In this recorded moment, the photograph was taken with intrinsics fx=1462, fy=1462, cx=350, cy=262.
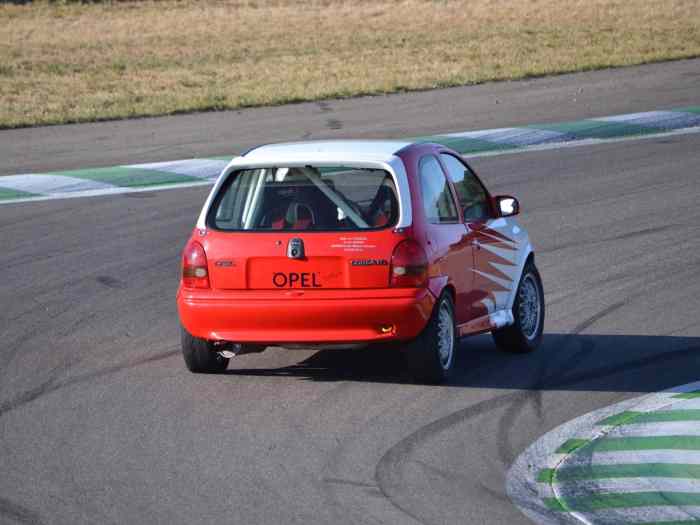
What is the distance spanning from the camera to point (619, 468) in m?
7.44

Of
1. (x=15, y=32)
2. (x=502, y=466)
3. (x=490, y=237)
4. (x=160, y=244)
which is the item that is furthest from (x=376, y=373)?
(x=15, y=32)

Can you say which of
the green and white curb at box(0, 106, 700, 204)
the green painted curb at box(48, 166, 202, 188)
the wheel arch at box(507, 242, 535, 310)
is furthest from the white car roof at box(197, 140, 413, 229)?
the green painted curb at box(48, 166, 202, 188)

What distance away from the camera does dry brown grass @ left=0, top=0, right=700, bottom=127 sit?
29812 mm

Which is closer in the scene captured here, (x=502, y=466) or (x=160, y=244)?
(x=502, y=466)

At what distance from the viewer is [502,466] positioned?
7.43m

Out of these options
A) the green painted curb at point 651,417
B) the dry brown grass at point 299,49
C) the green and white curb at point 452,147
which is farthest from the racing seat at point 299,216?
the dry brown grass at point 299,49

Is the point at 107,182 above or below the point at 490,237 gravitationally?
below

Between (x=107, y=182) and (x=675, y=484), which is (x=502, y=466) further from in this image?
(x=107, y=182)

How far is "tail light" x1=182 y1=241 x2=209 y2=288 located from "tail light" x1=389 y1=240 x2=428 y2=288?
1193mm

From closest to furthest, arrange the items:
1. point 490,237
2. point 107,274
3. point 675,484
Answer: point 675,484
point 490,237
point 107,274

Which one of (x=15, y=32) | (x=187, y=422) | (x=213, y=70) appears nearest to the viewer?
(x=187, y=422)

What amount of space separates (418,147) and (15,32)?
1666 inches

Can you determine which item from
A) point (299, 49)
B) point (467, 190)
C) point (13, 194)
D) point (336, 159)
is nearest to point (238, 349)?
point (336, 159)

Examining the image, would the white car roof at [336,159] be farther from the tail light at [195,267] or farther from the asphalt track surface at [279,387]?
the asphalt track surface at [279,387]
